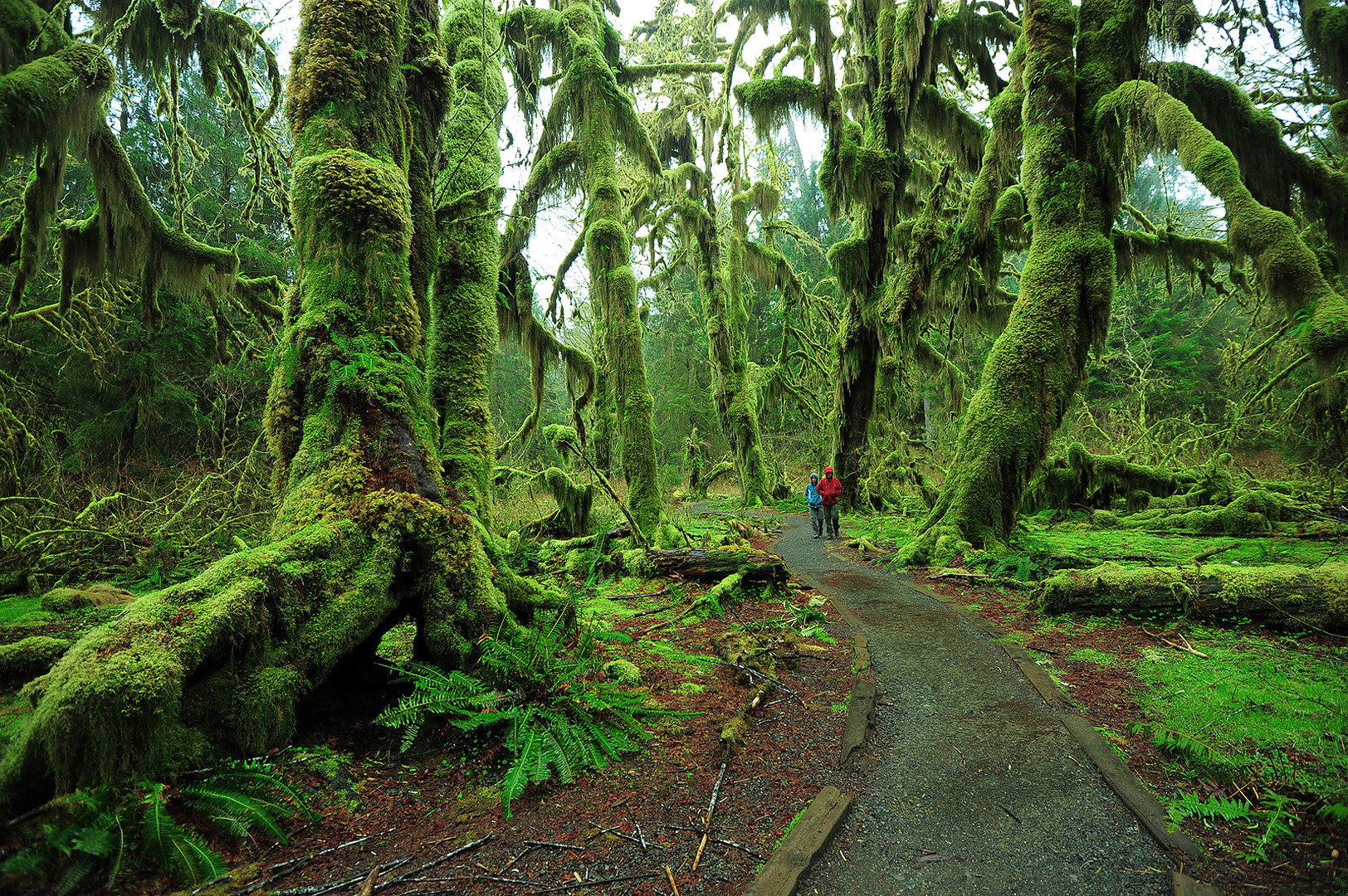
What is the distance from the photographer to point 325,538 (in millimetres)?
3402

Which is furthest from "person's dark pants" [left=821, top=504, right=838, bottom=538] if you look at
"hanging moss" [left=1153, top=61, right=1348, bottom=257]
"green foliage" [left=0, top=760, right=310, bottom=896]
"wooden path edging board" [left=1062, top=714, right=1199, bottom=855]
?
"green foliage" [left=0, top=760, right=310, bottom=896]

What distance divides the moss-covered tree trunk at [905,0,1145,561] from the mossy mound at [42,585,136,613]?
34.8 ft

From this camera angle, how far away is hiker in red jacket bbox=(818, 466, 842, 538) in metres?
13.3

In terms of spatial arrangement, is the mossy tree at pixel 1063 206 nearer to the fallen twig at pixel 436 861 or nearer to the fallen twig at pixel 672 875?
the fallen twig at pixel 672 875

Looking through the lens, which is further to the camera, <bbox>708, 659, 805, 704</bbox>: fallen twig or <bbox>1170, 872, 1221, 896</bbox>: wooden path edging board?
<bbox>708, 659, 805, 704</bbox>: fallen twig

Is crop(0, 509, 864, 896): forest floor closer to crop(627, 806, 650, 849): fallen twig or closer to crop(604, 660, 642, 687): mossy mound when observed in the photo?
crop(627, 806, 650, 849): fallen twig

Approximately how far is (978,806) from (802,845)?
3.75ft

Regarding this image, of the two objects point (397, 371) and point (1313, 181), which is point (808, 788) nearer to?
point (397, 371)

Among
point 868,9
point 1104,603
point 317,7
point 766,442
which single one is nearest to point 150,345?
point 317,7

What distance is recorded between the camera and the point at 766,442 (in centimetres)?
2789

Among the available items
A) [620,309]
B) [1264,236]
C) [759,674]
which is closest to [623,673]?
[759,674]

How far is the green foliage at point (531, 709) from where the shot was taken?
10.2 feet

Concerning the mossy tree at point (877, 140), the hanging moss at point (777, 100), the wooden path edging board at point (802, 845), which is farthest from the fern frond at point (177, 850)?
the hanging moss at point (777, 100)

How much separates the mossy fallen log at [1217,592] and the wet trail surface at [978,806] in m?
1.81
